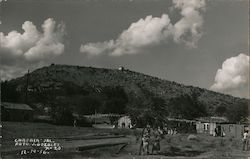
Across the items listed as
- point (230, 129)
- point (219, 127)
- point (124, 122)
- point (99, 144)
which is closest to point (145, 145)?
point (99, 144)

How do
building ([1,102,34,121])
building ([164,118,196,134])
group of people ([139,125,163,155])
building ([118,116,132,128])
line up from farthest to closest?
building ([164,118,196,134])
building ([118,116,132,128])
building ([1,102,34,121])
group of people ([139,125,163,155])

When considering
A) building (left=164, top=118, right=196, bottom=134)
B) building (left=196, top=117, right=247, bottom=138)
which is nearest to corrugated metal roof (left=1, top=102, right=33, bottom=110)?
building (left=164, top=118, right=196, bottom=134)

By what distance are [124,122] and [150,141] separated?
2.10 m

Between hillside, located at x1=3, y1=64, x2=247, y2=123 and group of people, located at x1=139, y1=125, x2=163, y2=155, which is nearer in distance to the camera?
group of people, located at x1=139, y1=125, x2=163, y2=155

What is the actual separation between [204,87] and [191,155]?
270 centimetres

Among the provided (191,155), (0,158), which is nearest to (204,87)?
(191,155)

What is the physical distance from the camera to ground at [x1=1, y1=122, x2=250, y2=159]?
59.0 ft

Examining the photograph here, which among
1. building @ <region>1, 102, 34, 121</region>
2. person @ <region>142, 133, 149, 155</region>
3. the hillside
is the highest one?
the hillside

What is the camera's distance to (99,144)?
19.6 meters

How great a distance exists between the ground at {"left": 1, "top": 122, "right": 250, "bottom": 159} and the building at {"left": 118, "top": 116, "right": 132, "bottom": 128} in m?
0.24

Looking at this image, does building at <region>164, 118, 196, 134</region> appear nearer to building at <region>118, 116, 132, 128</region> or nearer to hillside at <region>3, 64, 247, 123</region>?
hillside at <region>3, 64, 247, 123</region>

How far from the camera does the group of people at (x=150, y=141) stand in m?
19.3

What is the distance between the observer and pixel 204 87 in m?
19.7

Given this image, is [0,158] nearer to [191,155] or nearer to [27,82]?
[27,82]
